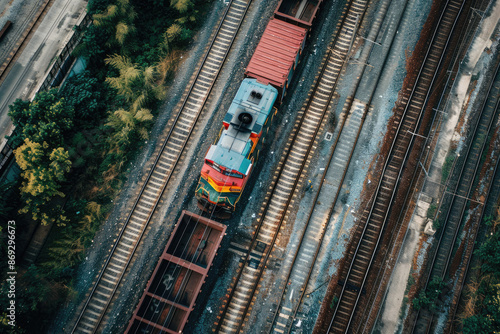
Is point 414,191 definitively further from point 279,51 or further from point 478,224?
point 279,51

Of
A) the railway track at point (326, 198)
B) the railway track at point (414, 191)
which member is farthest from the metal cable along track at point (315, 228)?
the railway track at point (414, 191)

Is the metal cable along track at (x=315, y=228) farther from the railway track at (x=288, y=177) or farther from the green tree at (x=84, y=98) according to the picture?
the green tree at (x=84, y=98)

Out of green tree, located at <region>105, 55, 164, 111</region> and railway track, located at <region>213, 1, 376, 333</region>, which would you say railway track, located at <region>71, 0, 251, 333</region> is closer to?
green tree, located at <region>105, 55, 164, 111</region>

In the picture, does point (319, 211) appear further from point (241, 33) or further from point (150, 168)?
point (241, 33)

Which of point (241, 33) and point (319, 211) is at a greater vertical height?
point (241, 33)

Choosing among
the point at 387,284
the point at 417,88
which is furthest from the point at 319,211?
the point at 417,88

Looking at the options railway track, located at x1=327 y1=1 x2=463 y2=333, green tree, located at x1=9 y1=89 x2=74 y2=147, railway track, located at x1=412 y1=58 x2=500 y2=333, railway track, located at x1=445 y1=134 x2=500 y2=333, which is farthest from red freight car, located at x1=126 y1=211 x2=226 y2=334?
railway track, located at x1=445 y1=134 x2=500 y2=333
